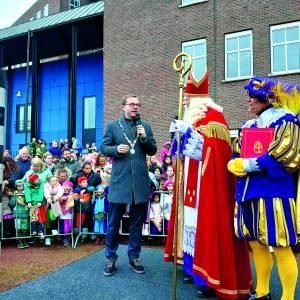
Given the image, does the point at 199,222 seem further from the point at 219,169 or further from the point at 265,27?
the point at 265,27

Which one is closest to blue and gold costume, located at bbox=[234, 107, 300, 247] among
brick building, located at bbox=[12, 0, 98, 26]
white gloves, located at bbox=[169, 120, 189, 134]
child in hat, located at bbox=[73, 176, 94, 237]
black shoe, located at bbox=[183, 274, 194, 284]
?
white gloves, located at bbox=[169, 120, 189, 134]

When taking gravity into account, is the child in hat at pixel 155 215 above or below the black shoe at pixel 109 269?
above

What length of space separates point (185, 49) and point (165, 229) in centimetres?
948

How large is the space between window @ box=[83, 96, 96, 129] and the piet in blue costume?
18.0m

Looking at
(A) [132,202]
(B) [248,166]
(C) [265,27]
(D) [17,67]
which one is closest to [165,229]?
(A) [132,202]

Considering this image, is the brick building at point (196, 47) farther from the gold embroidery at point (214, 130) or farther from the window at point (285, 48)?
the gold embroidery at point (214, 130)

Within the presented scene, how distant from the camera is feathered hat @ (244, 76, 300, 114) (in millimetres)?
3186

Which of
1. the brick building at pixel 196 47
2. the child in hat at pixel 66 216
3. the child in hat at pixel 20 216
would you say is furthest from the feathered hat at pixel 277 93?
the brick building at pixel 196 47

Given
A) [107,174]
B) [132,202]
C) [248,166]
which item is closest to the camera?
[248,166]

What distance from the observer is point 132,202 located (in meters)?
4.14

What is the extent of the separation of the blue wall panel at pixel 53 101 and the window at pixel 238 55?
11.2 metres

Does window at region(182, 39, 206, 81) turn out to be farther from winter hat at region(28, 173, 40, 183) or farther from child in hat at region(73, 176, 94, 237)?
winter hat at region(28, 173, 40, 183)

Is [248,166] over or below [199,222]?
over

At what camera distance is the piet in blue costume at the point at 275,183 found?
3.00 metres
